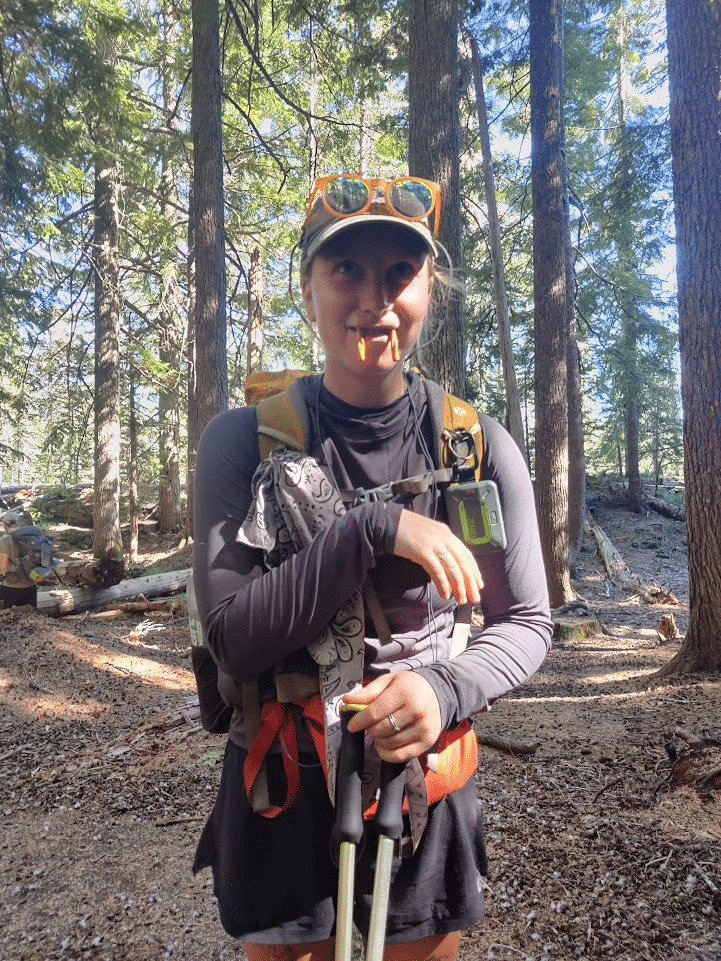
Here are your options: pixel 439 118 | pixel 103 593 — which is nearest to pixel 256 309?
pixel 103 593

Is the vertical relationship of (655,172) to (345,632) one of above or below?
above

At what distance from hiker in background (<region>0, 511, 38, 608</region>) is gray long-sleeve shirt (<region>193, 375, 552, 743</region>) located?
1021 cm

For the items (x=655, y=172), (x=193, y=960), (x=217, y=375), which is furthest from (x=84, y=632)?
(x=655, y=172)

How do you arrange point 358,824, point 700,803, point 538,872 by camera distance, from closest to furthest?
point 358,824
point 538,872
point 700,803

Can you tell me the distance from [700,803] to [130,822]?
11.6 ft

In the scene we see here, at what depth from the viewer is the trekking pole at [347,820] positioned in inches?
44.2

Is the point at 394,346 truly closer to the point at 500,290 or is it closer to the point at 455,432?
the point at 455,432

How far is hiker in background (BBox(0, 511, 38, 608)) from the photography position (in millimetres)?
10195

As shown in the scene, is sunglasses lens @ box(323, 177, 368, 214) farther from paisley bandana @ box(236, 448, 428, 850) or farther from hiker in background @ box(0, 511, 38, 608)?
hiker in background @ box(0, 511, 38, 608)

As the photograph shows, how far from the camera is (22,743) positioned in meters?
6.07

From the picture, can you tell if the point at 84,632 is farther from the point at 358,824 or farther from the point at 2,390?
the point at 358,824

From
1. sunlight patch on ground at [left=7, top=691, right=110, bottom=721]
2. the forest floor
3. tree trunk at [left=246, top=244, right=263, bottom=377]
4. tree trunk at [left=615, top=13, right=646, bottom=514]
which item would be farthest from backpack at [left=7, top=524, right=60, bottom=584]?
tree trunk at [left=615, top=13, right=646, bottom=514]

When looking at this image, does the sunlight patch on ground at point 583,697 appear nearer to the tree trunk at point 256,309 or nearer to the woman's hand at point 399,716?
the woman's hand at point 399,716

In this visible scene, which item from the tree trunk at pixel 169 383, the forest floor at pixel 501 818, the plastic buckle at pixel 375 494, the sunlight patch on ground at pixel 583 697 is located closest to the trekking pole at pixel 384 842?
the plastic buckle at pixel 375 494
